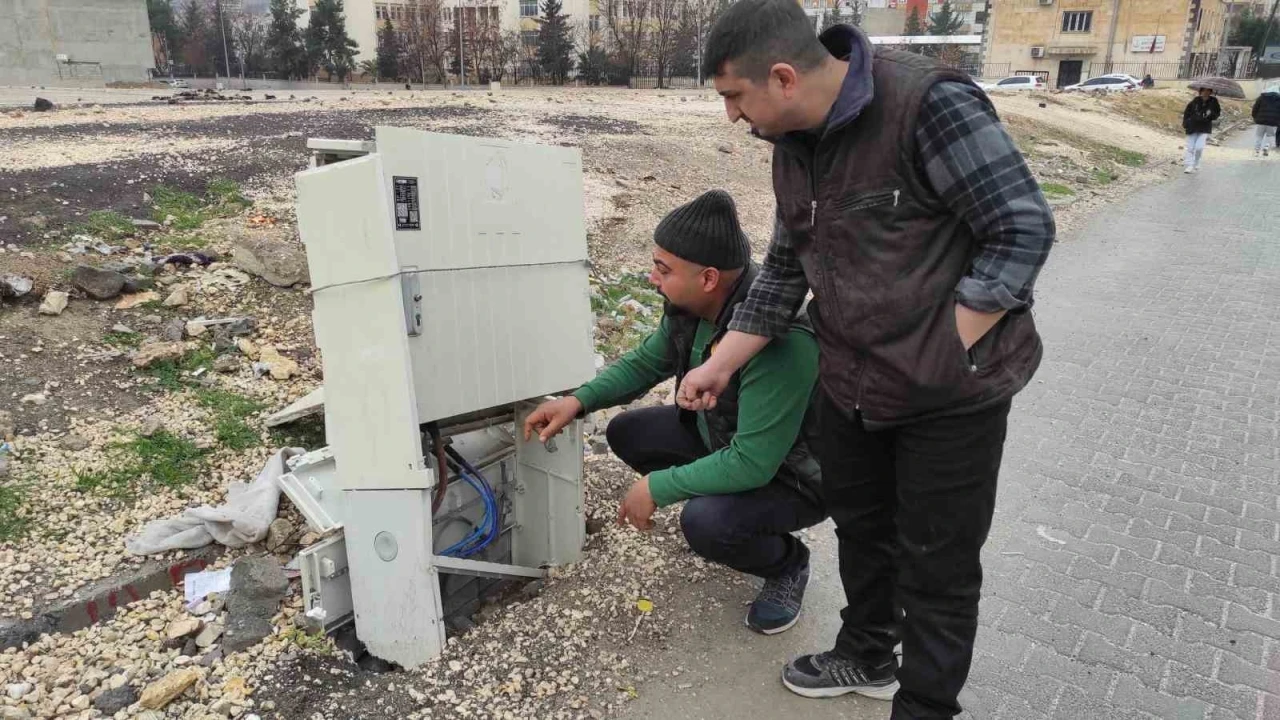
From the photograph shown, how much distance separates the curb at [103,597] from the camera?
291 centimetres

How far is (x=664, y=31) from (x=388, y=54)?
15623 mm

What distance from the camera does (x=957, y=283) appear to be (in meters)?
1.72

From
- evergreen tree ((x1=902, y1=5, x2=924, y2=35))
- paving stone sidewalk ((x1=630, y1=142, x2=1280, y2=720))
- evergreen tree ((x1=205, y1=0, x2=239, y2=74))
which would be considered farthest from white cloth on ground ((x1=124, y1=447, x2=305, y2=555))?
evergreen tree ((x1=902, y1=5, x2=924, y2=35))

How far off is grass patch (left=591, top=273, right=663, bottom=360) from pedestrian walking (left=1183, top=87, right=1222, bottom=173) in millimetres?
13699

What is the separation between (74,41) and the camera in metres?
34.8

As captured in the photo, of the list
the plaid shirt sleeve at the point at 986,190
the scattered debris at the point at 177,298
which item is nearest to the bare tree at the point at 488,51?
the scattered debris at the point at 177,298

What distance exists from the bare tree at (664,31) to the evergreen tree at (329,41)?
16992mm

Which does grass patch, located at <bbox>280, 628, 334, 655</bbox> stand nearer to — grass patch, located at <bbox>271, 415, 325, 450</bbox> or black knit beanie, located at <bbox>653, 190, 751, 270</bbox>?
grass patch, located at <bbox>271, 415, 325, 450</bbox>

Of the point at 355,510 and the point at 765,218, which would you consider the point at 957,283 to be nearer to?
the point at 355,510

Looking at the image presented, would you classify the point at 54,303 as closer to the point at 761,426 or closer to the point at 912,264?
the point at 761,426

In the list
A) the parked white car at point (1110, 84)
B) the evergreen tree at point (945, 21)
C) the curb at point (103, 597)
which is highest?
the evergreen tree at point (945, 21)

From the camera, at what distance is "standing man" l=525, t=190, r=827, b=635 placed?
2346 millimetres

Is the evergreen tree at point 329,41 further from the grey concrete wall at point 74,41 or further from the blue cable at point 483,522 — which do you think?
the blue cable at point 483,522

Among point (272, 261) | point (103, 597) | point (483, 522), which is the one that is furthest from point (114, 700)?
point (272, 261)
